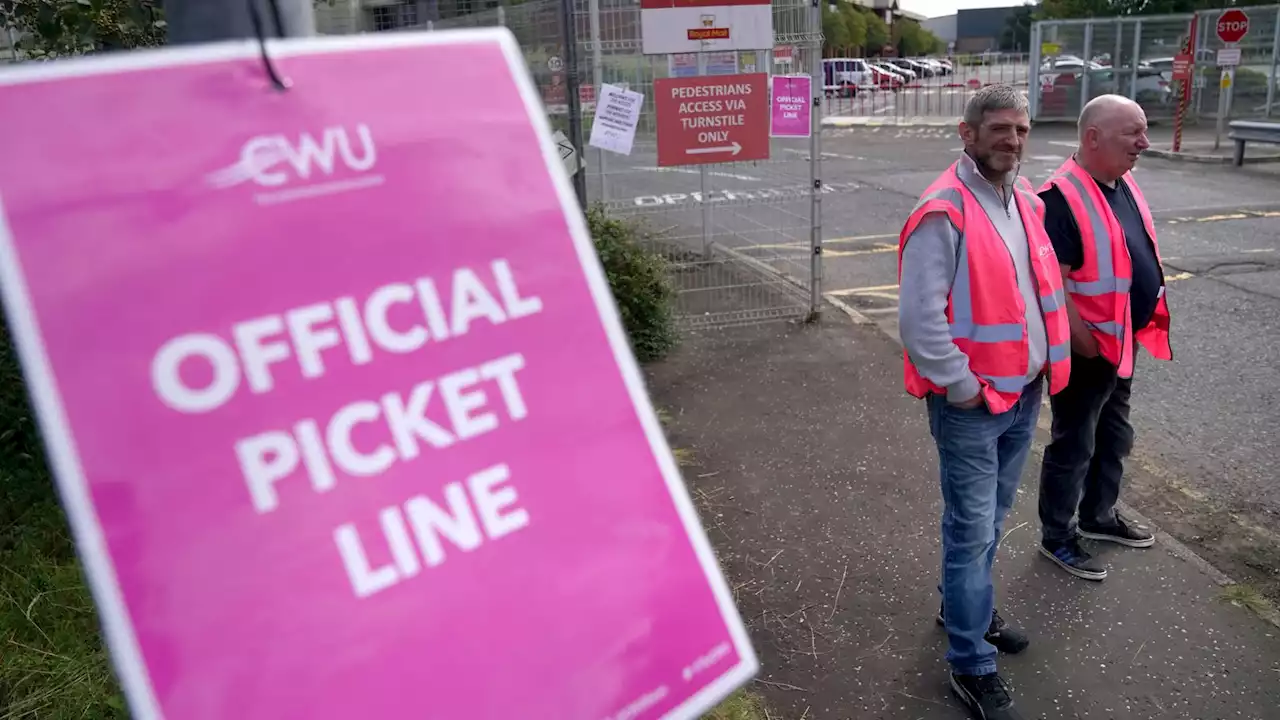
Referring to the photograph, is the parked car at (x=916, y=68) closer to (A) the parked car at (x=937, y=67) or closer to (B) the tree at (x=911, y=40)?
(A) the parked car at (x=937, y=67)

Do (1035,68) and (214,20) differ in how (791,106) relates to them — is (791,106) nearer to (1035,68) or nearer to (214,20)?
(214,20)

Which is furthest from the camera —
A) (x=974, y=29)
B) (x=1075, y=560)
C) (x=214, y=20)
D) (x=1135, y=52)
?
(x=974, y=29)

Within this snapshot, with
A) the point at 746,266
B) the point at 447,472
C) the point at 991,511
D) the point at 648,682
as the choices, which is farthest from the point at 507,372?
the point at 746,266

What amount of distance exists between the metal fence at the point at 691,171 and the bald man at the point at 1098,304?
317 centimetres

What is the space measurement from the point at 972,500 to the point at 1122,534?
4.79 ft

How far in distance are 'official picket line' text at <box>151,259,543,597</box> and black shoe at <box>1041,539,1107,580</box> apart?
314 cm

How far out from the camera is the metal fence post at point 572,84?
5.64 metres

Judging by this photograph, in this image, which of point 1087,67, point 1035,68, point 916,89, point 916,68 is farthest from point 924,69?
point 1087,67

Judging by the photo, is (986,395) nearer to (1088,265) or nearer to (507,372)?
(1088,265)

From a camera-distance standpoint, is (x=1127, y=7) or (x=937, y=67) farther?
(x=937, y=67)

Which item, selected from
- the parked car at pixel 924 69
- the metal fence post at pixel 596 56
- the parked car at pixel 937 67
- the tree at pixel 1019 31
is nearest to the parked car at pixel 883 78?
the parked car at pixel 924 69

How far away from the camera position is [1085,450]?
363cm

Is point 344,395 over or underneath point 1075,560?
over

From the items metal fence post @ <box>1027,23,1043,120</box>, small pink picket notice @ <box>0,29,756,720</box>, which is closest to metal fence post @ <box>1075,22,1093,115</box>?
metal fence post @ <box>1027,23,1043,120</box>
